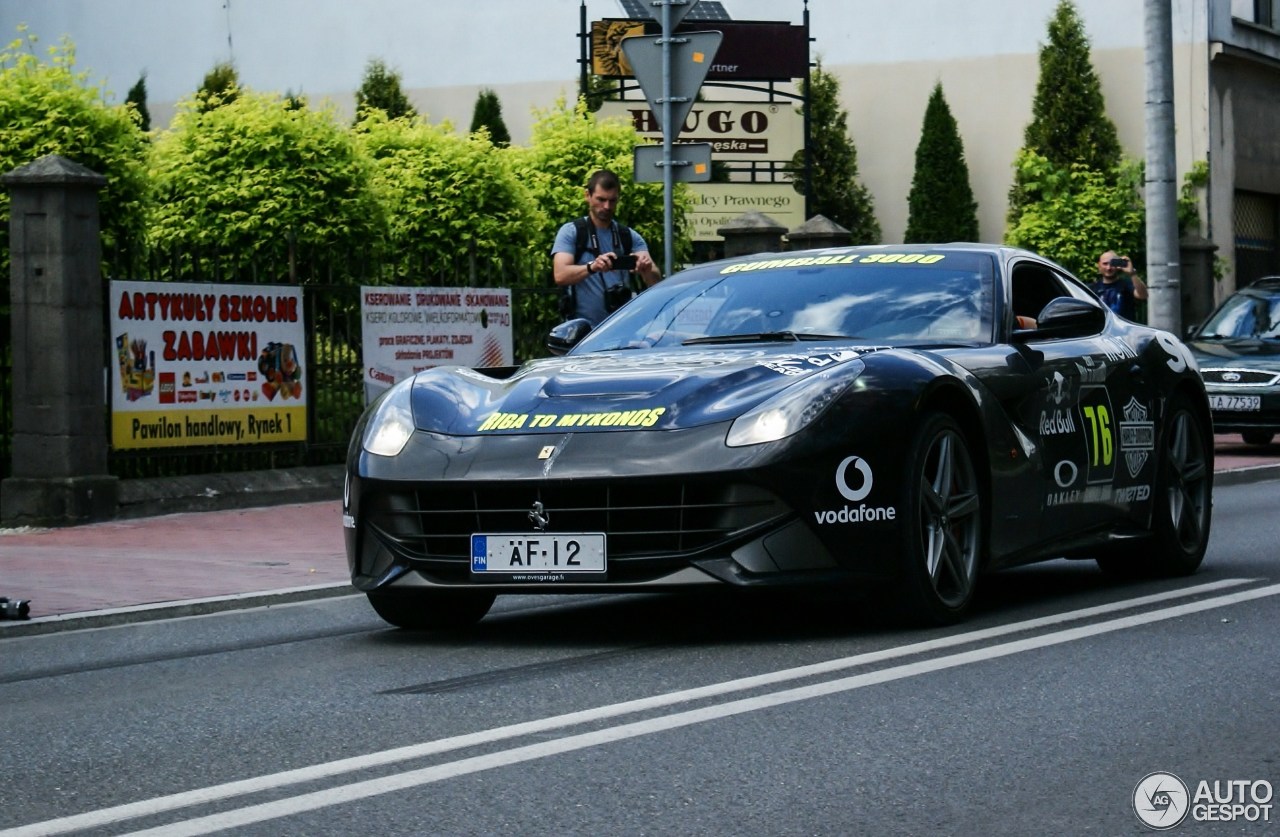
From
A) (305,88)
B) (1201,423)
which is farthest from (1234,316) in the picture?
(305,88)

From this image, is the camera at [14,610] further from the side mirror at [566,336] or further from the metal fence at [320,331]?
the metal fence at [320,331]

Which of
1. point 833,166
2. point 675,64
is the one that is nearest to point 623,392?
point 675,64

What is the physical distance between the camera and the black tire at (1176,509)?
9578mm

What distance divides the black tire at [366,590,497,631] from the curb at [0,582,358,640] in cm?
152

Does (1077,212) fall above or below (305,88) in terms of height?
below

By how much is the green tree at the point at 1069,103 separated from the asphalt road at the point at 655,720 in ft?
93.6

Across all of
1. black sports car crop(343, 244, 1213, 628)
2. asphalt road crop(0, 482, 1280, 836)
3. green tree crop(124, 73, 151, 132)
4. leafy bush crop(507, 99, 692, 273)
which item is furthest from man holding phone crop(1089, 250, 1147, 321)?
green tree crop(124, 73, 151, 132)

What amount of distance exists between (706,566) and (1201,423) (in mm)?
3724

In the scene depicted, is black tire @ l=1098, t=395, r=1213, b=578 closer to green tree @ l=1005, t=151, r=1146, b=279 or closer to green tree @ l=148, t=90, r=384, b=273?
green tree @ l=148, t=90, r=384, b=273

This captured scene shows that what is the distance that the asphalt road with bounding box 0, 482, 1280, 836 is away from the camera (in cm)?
493

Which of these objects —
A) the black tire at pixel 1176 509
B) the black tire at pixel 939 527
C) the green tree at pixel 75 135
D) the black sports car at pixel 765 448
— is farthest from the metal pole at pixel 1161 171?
the black tire at pixel 939 527

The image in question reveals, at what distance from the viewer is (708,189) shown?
41.4 meters

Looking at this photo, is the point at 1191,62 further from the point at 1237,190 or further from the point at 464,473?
the point at 464,473

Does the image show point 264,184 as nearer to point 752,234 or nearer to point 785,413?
point 752,234
